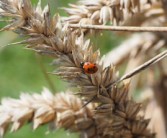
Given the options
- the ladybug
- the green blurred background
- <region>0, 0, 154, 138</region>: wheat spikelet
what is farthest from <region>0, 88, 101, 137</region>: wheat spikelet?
the green blurred background

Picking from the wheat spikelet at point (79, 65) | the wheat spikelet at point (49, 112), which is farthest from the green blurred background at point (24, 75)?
the wheat spikelet at point (79, 65)

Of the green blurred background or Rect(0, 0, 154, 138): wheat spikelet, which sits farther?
the green blurred background

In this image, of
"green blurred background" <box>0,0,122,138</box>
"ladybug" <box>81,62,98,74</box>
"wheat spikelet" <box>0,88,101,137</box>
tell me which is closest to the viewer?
"ladybug" <box>81,62,98,74</box>

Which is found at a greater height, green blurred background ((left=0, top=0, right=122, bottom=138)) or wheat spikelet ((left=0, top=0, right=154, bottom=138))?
wheat spikelet ((left=0, top=0, right=154, bottom=138))

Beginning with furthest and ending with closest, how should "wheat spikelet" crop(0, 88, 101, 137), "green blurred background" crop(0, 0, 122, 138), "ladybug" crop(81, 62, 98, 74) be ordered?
"green blurred background" crop(0, 0, 122, 138) < "wheat spikelet" crop(0, 88, 101, 137) < "ladybug" crop(81, 62, 98, 74)

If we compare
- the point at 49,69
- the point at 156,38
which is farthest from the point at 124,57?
the point at 49,69

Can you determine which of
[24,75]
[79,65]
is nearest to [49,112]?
[79,65]

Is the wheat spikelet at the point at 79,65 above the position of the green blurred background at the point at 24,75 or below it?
above

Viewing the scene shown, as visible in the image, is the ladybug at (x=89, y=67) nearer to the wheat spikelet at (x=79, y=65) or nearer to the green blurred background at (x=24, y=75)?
the wheat spikelet at (x=79, y=65)

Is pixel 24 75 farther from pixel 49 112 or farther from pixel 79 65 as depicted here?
pixel 79 65

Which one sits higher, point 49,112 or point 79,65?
point 79,65

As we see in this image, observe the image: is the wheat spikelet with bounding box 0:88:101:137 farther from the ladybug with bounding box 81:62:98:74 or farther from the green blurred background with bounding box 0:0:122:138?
the green blurred background with bounding box 0:0:122:138
